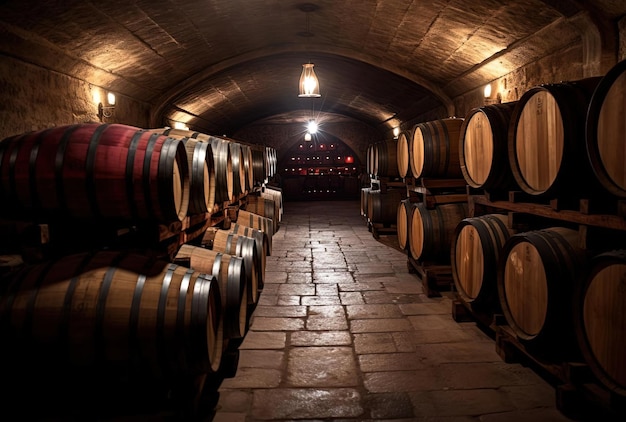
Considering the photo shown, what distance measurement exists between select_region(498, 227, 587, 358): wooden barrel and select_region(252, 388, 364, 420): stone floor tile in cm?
124

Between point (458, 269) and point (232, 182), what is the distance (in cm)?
279

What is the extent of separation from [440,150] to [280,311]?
2.75 m

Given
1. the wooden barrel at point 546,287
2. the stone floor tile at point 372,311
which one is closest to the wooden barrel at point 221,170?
the stone floor tile at point 372,311

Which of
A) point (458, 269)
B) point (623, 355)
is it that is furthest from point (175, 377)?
point (458, 269)

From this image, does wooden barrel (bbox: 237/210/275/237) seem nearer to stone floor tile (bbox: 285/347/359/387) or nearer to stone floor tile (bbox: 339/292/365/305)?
stone floor tile (bbox: 339/292/365/305)

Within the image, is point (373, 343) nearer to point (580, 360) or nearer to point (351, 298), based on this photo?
point (351, 298)

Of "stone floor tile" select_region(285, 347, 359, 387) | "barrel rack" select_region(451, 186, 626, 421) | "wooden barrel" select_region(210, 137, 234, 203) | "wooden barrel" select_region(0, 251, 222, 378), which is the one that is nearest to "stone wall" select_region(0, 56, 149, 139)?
"wooden barrel" select_region(210, 137, 234, 203)

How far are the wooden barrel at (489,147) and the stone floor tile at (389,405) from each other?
201 cm

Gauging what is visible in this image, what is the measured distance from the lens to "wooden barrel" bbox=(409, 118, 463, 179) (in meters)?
5.66

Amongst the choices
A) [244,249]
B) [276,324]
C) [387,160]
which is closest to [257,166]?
[387,160]

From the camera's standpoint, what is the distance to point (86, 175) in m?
2.68

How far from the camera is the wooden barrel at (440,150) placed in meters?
5.66

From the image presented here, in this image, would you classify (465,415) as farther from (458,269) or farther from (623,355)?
(458,269)

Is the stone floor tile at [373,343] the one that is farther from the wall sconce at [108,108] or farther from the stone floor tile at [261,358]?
the wall sconce at [108,108]
